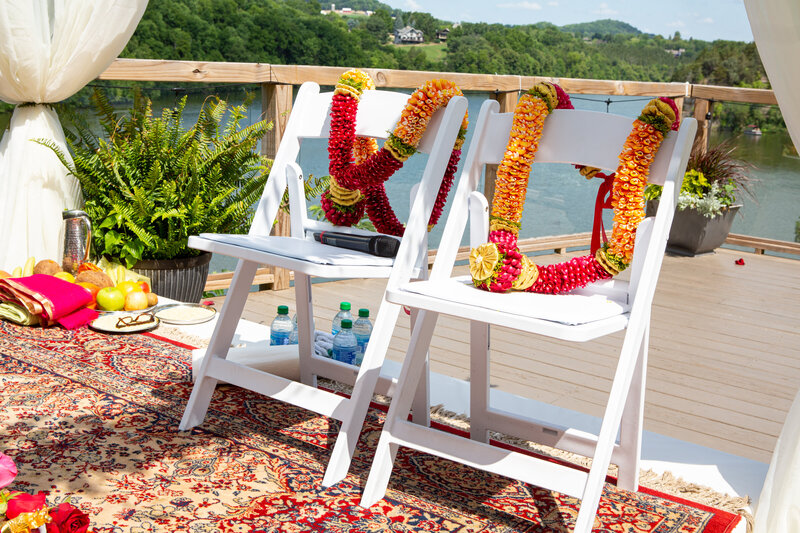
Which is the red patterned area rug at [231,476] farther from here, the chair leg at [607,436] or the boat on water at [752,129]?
the boat on water at [752,129]

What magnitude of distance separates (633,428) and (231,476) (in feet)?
2.87

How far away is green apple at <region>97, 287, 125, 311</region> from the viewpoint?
2980mm

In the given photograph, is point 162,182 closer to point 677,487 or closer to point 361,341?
point 361,341

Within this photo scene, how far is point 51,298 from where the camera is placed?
9.23 feet

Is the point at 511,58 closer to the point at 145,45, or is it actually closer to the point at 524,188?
the point at 145,45

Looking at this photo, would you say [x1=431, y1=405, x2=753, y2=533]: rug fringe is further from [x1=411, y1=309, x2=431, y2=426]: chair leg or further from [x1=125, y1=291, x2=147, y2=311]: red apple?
[x1=125, y1=291, x2=147, y2=311]: red apple

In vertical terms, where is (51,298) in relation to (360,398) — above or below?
below

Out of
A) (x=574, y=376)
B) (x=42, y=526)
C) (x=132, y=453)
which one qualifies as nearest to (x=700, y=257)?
(x=574, y=376)

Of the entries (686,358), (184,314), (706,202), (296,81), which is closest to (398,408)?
(184,314)

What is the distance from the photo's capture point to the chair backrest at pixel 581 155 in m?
1.64

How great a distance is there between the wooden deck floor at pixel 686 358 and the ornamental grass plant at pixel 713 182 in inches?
31.6

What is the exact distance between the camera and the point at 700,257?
17.6 feet

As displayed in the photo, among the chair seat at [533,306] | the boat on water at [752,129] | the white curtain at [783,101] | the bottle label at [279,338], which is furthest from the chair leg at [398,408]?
the boat on water at [752,129]

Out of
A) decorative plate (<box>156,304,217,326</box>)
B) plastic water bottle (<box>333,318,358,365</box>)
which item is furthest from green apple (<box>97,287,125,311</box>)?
plastic water bottle (<box>333,318,358,365</box>)
